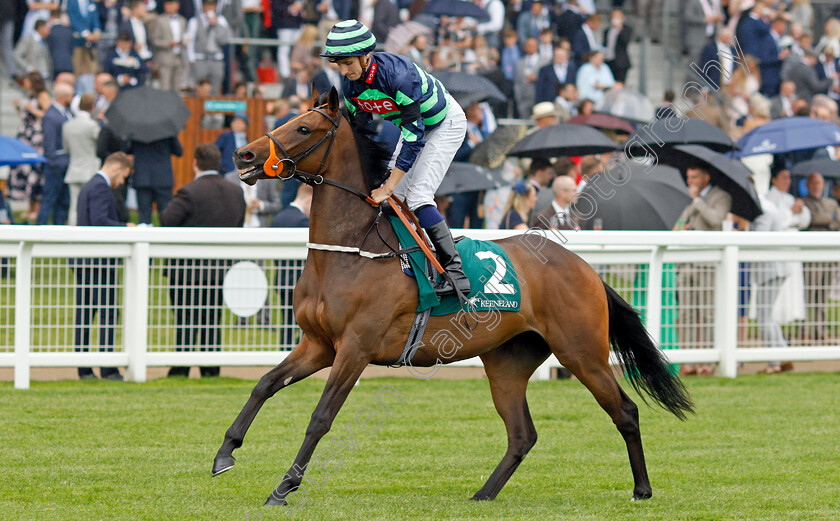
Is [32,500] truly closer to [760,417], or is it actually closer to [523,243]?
[523,243]

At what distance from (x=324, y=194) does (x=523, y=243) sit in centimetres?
108

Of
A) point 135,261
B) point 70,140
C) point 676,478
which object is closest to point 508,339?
point 676,478

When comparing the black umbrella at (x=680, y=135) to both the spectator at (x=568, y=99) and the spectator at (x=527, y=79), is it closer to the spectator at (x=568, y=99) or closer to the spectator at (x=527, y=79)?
the spectator at (x=568, y=99)

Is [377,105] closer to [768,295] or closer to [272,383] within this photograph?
[272,383]

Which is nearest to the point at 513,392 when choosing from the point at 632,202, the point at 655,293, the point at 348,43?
A: the point at 348,43

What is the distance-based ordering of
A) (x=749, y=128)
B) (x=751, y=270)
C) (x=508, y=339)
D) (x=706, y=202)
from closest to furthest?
(x=508, y=339) → (x=751, y=270) → (x=706, y=202) → (x=749, y=128)

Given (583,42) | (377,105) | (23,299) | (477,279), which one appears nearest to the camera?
(377,105)

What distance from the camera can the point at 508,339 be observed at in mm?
5344

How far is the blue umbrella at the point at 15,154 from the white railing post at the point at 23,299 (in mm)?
3358

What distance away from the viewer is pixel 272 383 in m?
4.81

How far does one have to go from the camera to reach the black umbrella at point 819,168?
11453mm

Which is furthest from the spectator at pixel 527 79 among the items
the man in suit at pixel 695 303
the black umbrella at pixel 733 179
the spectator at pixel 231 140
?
the man in suit at pixel 695 303

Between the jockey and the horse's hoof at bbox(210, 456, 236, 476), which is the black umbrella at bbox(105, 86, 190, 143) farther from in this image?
the horse's hoof at bbox(210, 456, 236, 476)

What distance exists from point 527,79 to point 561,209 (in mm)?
6440
